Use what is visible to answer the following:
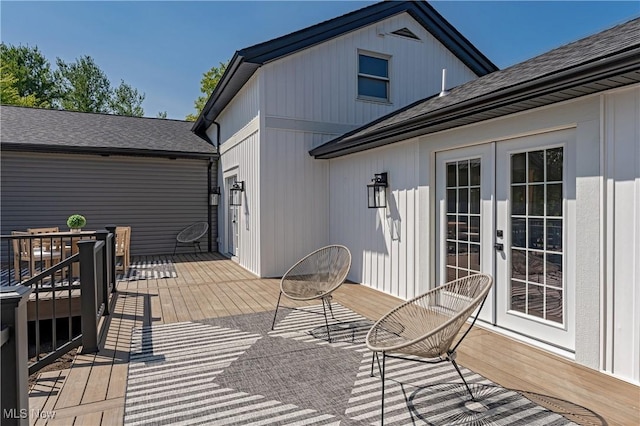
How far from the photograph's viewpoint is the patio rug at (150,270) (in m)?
6.68

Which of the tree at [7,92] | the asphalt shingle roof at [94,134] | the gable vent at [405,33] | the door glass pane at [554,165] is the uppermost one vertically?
the tree at [7,92]

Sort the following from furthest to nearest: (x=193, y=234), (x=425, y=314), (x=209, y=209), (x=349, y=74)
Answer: (x=209, y=209) → (x=193, y=234) → (x=349, y=74) → (x=425, y=314)

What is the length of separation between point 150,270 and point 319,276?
466 centimetres

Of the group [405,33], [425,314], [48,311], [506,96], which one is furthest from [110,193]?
[506,96]

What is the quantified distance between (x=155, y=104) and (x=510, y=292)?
29.0m

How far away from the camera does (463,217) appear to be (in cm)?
A: 414

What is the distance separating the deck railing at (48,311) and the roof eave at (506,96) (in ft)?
12.0

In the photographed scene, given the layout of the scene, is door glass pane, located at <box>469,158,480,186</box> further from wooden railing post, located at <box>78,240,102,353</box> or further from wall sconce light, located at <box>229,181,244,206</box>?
wall sconce light, located at <box>229,181,244,206</box>

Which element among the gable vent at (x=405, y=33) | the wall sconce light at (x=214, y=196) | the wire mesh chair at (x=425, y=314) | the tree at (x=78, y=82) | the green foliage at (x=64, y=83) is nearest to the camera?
Result: the wire mesh chair at (x=425, y=314)

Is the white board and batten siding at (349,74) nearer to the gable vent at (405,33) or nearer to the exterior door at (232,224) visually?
the gable vent at (405,33)

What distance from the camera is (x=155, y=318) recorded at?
14.1 ft

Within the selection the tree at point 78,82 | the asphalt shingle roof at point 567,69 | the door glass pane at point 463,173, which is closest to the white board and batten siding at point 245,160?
the asphalt shingle roof at point 567,69

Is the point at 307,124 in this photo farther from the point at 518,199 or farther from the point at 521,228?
the point at 521,228

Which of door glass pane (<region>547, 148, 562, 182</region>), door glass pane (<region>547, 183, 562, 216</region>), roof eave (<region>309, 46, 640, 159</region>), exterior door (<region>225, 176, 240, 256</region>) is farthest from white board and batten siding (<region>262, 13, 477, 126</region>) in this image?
door glass pane (<region>547, 183, 562, 216</region>)
